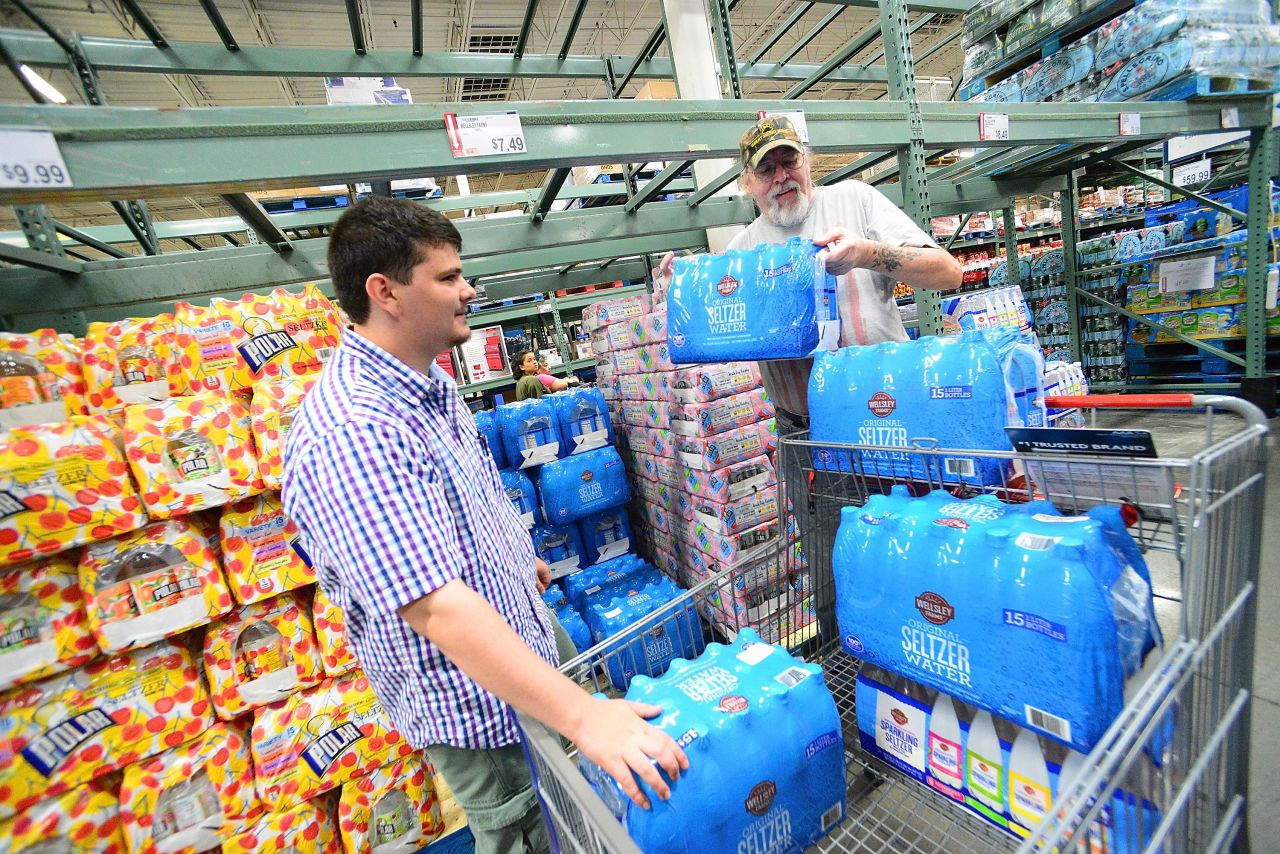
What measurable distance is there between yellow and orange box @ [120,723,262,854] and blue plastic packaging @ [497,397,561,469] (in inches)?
75.8

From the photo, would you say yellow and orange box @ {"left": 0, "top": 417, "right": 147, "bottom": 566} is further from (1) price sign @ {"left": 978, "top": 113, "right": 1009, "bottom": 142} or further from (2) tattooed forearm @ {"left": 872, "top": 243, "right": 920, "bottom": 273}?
(1) price sign @ {"left": 978, "top": 113, "right": 1009, "bottom": 142}

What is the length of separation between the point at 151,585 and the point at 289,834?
1.07 m

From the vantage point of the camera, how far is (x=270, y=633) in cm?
191

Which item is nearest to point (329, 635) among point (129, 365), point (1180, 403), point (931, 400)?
point (129, 365)

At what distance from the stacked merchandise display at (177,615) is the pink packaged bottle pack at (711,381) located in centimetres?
172

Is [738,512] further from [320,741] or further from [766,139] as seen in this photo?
[320,741]

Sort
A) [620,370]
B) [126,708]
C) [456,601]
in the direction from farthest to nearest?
[620,370]
[126,708]
[456,601]

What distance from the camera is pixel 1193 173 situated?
5.75 m

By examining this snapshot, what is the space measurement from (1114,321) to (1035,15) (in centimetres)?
362

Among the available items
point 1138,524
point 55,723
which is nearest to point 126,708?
point 55,723

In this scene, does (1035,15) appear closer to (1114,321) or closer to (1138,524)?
(1114,321)

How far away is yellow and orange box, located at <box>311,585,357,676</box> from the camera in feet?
6.40

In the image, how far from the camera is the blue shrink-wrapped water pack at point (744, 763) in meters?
0.83


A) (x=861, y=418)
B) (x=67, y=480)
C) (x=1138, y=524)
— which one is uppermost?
(x=67, y=480)
